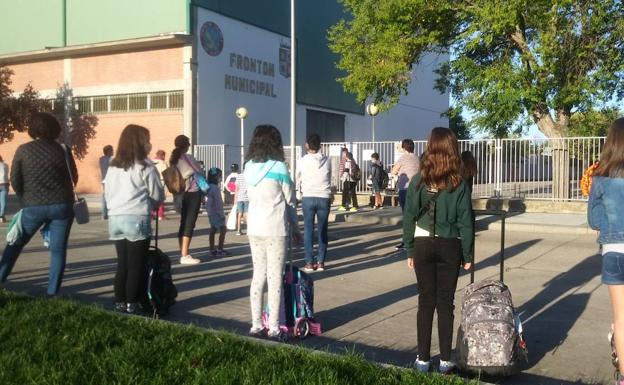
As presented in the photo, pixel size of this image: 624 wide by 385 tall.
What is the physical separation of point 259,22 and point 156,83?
5.92m

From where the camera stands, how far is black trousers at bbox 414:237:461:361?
15.3 ft

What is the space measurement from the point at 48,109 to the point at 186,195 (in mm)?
23502

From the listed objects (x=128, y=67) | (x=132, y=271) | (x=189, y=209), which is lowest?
(x=132, y=271)

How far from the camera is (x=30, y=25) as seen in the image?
3058 centimetres

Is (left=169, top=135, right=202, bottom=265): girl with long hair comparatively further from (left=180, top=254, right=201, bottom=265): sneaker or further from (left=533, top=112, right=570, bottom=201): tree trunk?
(left=533, top=112, right=570, bottom=201): tree trunk

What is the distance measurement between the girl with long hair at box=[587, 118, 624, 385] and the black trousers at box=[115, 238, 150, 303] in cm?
384

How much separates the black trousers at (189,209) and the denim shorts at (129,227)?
338cm

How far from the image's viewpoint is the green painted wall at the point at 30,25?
97.1ft

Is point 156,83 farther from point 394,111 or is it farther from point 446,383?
point 446,383

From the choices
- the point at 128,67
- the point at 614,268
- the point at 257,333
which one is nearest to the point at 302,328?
the point at 257,333

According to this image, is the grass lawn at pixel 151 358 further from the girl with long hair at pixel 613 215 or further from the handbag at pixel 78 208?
the handbag at pixel 78 208

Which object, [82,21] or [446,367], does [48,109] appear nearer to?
[82,21]

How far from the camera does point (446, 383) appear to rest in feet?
13.4

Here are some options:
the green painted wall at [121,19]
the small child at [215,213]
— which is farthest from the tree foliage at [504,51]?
the small child at [215,213]
